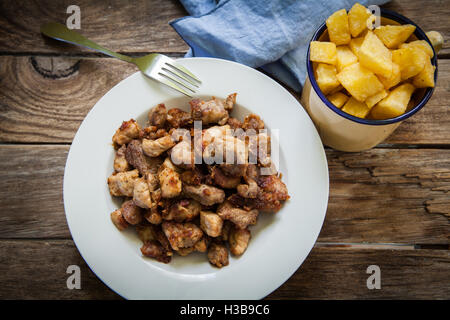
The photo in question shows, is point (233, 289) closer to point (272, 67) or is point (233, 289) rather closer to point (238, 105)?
point (238, 105)

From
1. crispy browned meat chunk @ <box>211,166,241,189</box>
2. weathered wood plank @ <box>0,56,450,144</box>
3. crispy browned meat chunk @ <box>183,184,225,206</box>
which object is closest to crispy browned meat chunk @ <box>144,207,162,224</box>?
crispy browned meat chunk @ <box>183,184,225,206</box>

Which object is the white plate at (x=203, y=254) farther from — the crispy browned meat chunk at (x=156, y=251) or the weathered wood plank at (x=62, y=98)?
the weathered wood plank at (x=62, y=98)

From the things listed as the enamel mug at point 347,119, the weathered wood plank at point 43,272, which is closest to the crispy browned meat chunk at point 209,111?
the enamel mug at point 347,119

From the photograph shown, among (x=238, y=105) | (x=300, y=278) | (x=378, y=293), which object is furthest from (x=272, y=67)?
(x=378, y=293)

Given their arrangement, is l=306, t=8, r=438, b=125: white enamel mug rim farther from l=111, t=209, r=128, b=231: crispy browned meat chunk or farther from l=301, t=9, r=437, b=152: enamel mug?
l=111, t=209, r=128, b=231: crispy browned meat chunk

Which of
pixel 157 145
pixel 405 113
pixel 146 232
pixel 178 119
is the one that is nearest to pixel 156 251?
pixel 146 232
